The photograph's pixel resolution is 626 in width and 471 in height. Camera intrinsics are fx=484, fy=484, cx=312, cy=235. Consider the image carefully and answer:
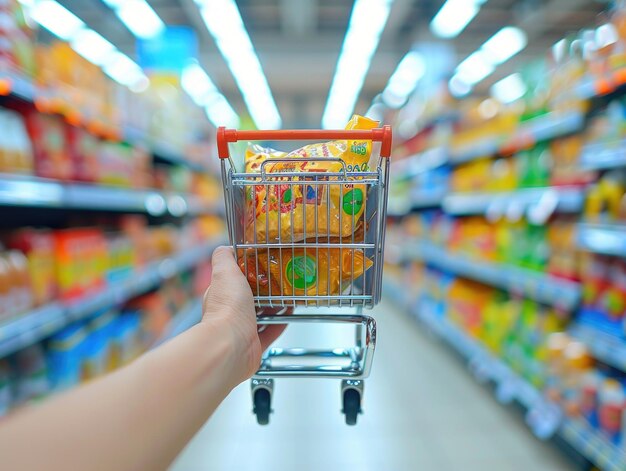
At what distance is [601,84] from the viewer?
75.6 inches

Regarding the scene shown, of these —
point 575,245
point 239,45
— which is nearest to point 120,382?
point 575,245

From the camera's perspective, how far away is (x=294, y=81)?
35.7 ft

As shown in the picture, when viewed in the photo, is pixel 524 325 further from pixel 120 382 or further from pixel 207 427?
pixel 120 382

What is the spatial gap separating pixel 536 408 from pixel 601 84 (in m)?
1.52

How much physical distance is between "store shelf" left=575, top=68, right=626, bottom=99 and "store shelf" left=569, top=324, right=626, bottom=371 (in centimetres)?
96

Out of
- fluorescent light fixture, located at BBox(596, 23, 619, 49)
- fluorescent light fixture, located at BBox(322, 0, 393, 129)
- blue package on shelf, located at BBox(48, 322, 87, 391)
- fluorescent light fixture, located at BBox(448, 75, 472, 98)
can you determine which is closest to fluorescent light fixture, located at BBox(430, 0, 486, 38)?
fluorescent light fixture, located at BBox(322, 0, 393, 129)

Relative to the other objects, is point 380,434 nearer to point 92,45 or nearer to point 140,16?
point 140,16

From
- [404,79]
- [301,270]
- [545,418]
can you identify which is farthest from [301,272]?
[404,79]

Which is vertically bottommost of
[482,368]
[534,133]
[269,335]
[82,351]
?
[482,368]

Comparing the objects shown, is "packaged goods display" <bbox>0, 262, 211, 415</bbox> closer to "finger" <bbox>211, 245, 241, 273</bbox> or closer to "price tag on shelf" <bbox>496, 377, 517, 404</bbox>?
"finger" <bbox>211, 245, 241, 273</bbox>

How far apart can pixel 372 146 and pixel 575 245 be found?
61.7 inches

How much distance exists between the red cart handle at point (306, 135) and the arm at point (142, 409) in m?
0.30

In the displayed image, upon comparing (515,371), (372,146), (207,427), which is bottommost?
(207,427)

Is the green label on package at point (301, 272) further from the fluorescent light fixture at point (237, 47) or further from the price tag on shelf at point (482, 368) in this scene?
the fluorescent light fixture at point (237, 47)
